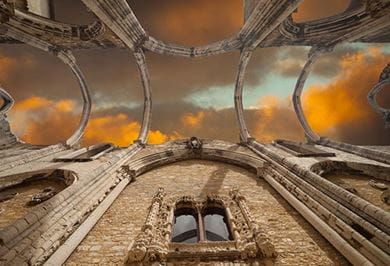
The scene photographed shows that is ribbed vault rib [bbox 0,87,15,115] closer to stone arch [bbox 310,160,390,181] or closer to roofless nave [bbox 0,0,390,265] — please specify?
roofless nave [bbox 0,0,390,265]

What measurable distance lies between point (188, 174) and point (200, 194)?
1.64 metres

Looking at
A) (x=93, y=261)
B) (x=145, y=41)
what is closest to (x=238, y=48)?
(x=145, y=41)

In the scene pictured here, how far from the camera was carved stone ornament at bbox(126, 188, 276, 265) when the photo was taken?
4551 mm

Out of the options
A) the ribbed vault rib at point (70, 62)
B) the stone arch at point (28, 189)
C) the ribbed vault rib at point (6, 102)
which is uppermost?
the ribbed vault rib at point (70, 62)

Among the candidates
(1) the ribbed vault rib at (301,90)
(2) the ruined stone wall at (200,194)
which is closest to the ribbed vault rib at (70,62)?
(2) the ruined stone wall at (200,194)

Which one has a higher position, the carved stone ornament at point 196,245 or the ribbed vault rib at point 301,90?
the ribbed vault rib at point 301,90

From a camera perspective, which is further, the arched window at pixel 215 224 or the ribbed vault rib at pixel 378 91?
the ribbed vault rib at pixel 378 91

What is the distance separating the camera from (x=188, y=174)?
9.06m

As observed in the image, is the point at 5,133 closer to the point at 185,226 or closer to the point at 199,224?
the point at 185,226

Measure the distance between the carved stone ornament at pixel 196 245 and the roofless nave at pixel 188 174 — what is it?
0.02 m

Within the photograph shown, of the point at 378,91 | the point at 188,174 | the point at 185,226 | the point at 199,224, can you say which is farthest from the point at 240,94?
the point at 199,224

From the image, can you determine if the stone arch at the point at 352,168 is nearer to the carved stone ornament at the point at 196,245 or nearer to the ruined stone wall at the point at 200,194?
the ruined stone wall at the point at 200,194

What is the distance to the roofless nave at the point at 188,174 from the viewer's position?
447 cm

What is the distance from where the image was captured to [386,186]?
268 inches
